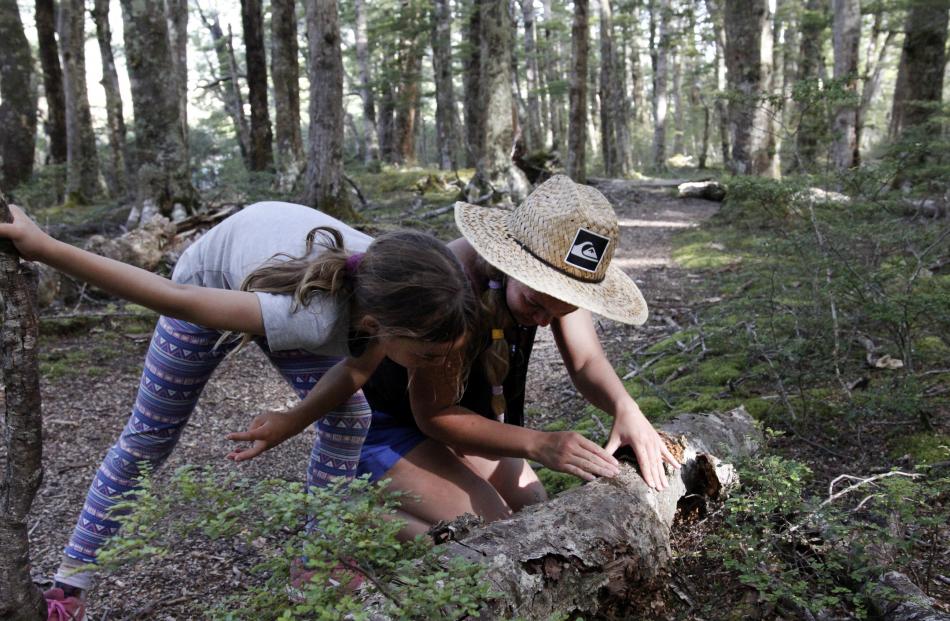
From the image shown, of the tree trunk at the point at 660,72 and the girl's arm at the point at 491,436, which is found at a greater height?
the tree trunk at the point at 660,72

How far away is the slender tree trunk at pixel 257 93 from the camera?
42.0 feet

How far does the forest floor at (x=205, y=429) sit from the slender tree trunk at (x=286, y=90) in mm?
4933

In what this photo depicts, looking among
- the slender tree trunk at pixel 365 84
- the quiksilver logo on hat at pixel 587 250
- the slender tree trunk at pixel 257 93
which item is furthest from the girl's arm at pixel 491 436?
the slender tree trunk at pixel 365 84

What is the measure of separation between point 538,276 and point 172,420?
145 centimetres

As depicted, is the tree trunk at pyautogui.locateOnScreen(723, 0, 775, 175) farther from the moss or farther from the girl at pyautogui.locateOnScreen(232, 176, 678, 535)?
the girl at pyautogui.locateOnScreen(232, 176, 678, 535)

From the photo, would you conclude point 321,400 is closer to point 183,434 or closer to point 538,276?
point 538,276

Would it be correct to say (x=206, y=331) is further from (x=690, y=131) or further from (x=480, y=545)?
(x=690, y=131)

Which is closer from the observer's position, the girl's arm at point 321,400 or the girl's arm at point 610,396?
the girl's arm at point 321,400

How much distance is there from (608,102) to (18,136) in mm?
14617

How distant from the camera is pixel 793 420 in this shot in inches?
134

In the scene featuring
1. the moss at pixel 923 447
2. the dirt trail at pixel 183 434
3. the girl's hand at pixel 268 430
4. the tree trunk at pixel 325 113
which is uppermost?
the tree trunk at pixel 325 113

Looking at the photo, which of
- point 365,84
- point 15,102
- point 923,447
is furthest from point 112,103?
point 923,447

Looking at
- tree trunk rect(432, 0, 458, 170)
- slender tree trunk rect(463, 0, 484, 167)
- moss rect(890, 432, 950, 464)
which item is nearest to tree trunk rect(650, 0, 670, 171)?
slender tree trunk rect(463, 0, 484, 167)

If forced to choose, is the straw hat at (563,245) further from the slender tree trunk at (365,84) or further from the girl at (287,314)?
the slender tree trunk at (365,84)
